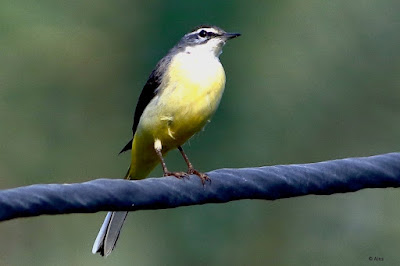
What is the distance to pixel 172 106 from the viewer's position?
349 inches

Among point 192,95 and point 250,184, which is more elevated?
point 250,184

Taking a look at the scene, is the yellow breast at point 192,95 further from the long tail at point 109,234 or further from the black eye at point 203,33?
the long tail at point 109,234

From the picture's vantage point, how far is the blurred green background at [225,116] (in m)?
13.8

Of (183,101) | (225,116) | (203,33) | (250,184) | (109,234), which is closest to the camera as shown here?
(250,184)

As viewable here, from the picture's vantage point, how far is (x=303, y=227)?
14250 mm

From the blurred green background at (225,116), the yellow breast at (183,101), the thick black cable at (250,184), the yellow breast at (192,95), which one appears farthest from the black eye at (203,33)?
the blurred green background at (225,116)

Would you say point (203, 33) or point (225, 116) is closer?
point (203, 33)

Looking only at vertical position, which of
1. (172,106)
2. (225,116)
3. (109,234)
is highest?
(172,106)

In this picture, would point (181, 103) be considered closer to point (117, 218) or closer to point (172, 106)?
point (172, 106)

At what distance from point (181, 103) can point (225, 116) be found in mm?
6823

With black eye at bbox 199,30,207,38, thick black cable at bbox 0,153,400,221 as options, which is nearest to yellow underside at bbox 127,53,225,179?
black eye at bbox 199,30,207,38

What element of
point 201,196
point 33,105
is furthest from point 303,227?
point 201,196

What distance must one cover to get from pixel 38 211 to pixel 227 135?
10.4m

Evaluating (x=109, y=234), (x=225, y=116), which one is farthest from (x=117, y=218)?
(x=225, y=116)
